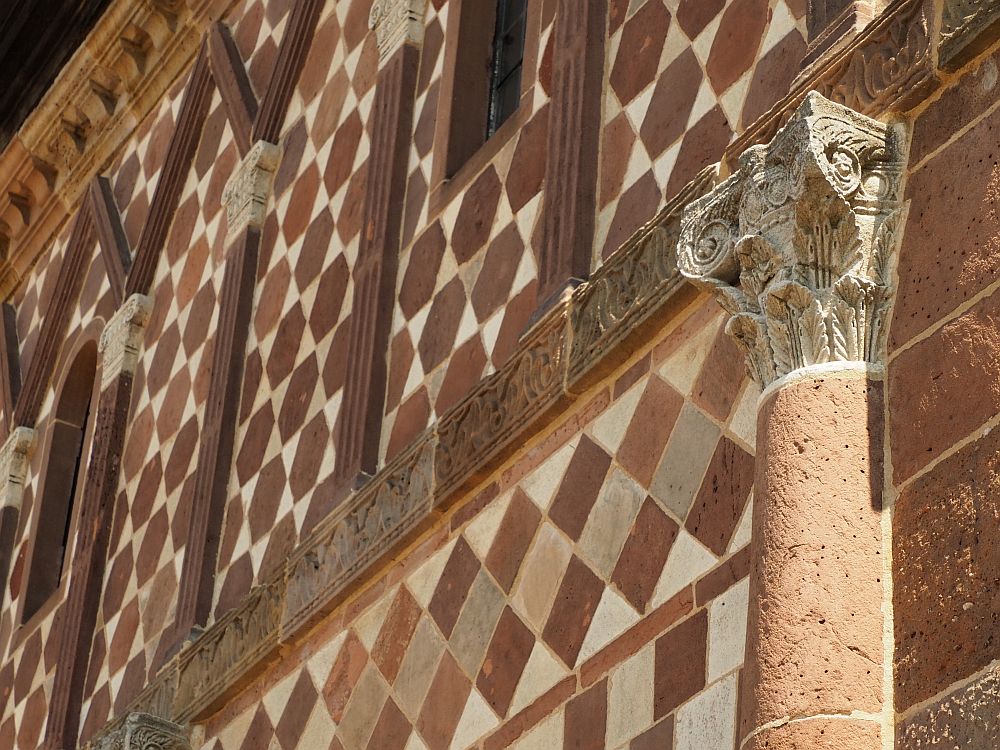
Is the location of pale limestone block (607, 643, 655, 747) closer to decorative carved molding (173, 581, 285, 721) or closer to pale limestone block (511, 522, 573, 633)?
pale limestone block (511, 522, 573, 633)

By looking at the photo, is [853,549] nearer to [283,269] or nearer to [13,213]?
[283,269]

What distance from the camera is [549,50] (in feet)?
22.0

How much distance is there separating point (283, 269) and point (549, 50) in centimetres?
196

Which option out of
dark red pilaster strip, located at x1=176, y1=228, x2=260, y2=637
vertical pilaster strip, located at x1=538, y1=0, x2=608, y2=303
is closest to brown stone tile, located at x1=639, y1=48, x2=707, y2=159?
vertical pilaster strip, located at x1=538, y1=0, x2=608, y2=303

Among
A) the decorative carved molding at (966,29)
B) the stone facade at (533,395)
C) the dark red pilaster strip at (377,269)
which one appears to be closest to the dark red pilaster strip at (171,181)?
the stone facade at (533,395)

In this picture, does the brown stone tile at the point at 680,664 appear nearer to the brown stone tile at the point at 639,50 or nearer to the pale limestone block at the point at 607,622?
the pale limestone block at the point at 607,622

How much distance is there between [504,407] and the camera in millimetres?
6059

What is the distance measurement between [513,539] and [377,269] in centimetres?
167

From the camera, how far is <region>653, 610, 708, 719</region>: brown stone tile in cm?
491

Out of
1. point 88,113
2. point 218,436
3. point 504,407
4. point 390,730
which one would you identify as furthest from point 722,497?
point 88,113

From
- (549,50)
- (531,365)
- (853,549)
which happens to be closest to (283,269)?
(549,50)

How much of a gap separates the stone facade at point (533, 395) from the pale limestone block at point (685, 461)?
0.04ft

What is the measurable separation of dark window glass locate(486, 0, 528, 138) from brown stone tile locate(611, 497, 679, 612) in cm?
229

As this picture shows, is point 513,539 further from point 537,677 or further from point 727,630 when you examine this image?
point 727,630
